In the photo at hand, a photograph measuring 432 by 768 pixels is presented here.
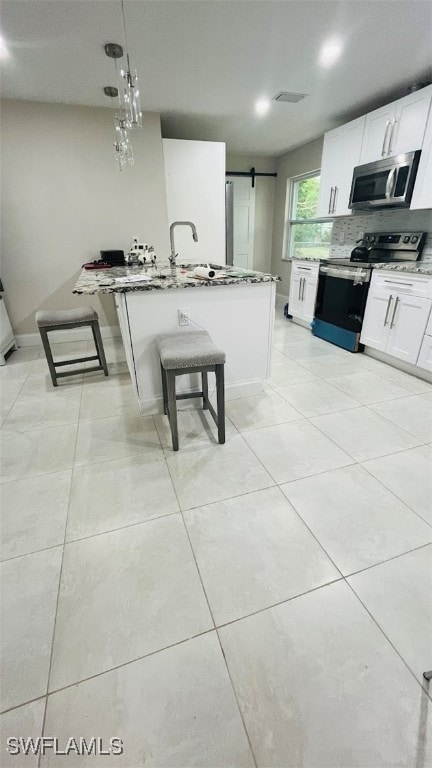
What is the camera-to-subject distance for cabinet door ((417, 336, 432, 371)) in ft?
8.73

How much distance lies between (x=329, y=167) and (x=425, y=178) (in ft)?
4.58

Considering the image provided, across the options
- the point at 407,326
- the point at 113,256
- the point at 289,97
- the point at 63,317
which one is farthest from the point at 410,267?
the point at 63,317

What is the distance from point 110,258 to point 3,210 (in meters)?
1.23

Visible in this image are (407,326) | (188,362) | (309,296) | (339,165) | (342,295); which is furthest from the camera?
(309,296)

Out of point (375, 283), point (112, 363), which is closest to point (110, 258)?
point (112, 363)

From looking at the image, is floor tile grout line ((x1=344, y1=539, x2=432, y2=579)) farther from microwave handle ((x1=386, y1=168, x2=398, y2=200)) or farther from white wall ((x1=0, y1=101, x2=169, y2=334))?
white wall ((x1=0, y1=101, x2=169, y2=334))

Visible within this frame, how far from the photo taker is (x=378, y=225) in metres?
3.68

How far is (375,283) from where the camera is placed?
10.2 feet

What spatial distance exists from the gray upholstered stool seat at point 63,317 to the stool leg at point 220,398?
4.91 feet

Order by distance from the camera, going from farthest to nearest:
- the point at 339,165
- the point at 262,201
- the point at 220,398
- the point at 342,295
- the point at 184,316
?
the point at 262,201 → the point at 339,165 → the point at 342,295 → the point at 184,316 → the point at 220,398

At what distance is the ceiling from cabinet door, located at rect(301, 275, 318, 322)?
5.80ft

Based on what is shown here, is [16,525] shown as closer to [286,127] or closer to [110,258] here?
[110,258]

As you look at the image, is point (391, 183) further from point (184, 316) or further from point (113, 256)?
point (113, 256)

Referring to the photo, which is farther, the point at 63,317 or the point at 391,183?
the point at 391,183
